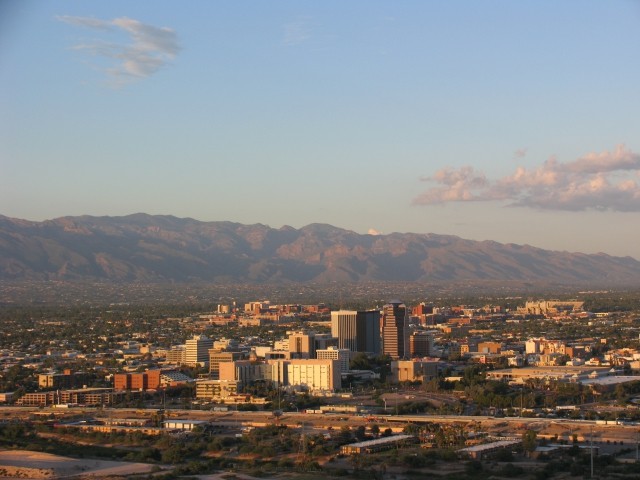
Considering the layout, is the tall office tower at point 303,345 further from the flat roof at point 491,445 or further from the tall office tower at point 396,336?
the flat roof at point 491,445

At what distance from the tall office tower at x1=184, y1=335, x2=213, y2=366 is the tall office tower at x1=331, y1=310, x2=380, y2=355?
840 cm

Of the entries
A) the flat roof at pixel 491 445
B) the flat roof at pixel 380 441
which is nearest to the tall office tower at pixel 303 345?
the flat roof at pixel 380 441

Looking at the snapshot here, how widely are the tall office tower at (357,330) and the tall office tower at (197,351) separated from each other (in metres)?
8.40

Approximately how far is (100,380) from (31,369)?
6.79 meters

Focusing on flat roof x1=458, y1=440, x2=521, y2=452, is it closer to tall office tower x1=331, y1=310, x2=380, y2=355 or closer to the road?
the road

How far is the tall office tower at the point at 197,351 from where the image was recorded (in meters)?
77.9

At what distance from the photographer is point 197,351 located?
3088 inches

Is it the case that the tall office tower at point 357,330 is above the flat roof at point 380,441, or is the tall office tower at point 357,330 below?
above

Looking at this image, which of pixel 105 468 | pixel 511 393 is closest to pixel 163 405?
pixel 511 393

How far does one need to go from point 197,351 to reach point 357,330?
1088cm

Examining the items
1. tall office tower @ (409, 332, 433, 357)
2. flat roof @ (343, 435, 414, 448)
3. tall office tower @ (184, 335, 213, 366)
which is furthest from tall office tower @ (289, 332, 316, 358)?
flat roof @ (343, 435, 414, 448)

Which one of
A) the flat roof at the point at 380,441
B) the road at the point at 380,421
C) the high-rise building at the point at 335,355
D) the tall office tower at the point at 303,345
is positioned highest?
the tall office tower at the point at 303,345

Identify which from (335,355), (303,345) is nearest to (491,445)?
(335,355)

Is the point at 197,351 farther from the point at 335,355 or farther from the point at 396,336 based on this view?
the point at 396,336
